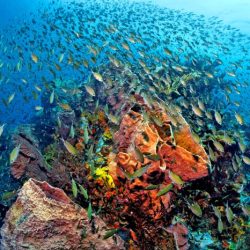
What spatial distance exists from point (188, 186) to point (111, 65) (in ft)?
28.1

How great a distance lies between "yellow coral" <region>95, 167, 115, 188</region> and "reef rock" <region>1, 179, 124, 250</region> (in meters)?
0.76

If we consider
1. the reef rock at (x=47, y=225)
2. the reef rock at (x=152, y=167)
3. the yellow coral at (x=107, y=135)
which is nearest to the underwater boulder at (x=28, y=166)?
the yellow coral at (x=107, y=135)

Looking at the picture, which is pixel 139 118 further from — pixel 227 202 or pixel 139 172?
pixel 227 202

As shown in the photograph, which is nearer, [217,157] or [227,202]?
[227,202]

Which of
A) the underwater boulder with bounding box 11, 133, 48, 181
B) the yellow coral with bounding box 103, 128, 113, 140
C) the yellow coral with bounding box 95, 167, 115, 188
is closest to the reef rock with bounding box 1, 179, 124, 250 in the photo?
the yellow coral with bounding box 95, 167, 115, 188

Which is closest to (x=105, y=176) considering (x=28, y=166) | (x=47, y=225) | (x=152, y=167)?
(x=152, y=167)

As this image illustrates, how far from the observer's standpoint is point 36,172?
20.4 feet

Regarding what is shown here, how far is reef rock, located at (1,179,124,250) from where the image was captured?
3.98 meters

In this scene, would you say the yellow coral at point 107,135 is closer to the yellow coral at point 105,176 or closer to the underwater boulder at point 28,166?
the yellow coral at point 105,176

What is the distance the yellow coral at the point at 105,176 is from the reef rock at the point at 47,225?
2.51 ft

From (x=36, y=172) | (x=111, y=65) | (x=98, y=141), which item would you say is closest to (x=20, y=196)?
(x=36, y=172)

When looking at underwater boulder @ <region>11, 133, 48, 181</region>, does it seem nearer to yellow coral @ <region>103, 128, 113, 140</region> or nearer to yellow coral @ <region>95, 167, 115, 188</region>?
yellow coral @ <region>95, 167, 115, 188</region>

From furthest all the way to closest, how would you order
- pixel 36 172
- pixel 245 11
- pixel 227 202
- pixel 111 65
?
pixel 245 11 → pixel 111 65 → pixel 36 172 → pixel 227 202

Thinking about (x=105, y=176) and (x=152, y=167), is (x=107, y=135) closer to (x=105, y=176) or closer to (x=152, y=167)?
(x=105, y=176)
